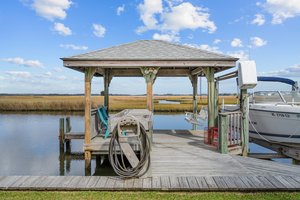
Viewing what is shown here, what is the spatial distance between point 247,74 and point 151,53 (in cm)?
279

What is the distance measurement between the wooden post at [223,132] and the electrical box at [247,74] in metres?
0.96

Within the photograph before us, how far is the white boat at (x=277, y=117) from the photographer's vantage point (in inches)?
330

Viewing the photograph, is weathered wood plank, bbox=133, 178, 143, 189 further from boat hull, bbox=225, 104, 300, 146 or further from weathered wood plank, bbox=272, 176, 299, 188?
boat hull, bbox=225, 104, 300, 146

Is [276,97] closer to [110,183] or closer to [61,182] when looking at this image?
[110,183]

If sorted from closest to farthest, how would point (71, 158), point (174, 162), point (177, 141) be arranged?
point (174, 162) → point (177, 141) → point (71, 158)

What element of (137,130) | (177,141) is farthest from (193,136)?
(137,130)

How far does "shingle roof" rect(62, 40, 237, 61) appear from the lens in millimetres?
7426

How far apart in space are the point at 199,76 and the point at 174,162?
5830 mm

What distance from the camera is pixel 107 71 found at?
34.7 ft

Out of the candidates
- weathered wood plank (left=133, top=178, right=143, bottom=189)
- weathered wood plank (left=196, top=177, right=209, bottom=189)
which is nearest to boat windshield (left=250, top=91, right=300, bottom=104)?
weathered wood plank (left=196, top=177, right=209, bottom=189)

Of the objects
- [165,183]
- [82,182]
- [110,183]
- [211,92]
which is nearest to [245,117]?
[211,92]

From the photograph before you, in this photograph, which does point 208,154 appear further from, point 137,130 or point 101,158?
point 101,158

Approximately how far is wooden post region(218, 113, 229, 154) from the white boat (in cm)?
265

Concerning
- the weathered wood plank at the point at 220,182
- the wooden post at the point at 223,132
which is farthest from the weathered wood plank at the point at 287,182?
the wooden post at the point at 223,132
